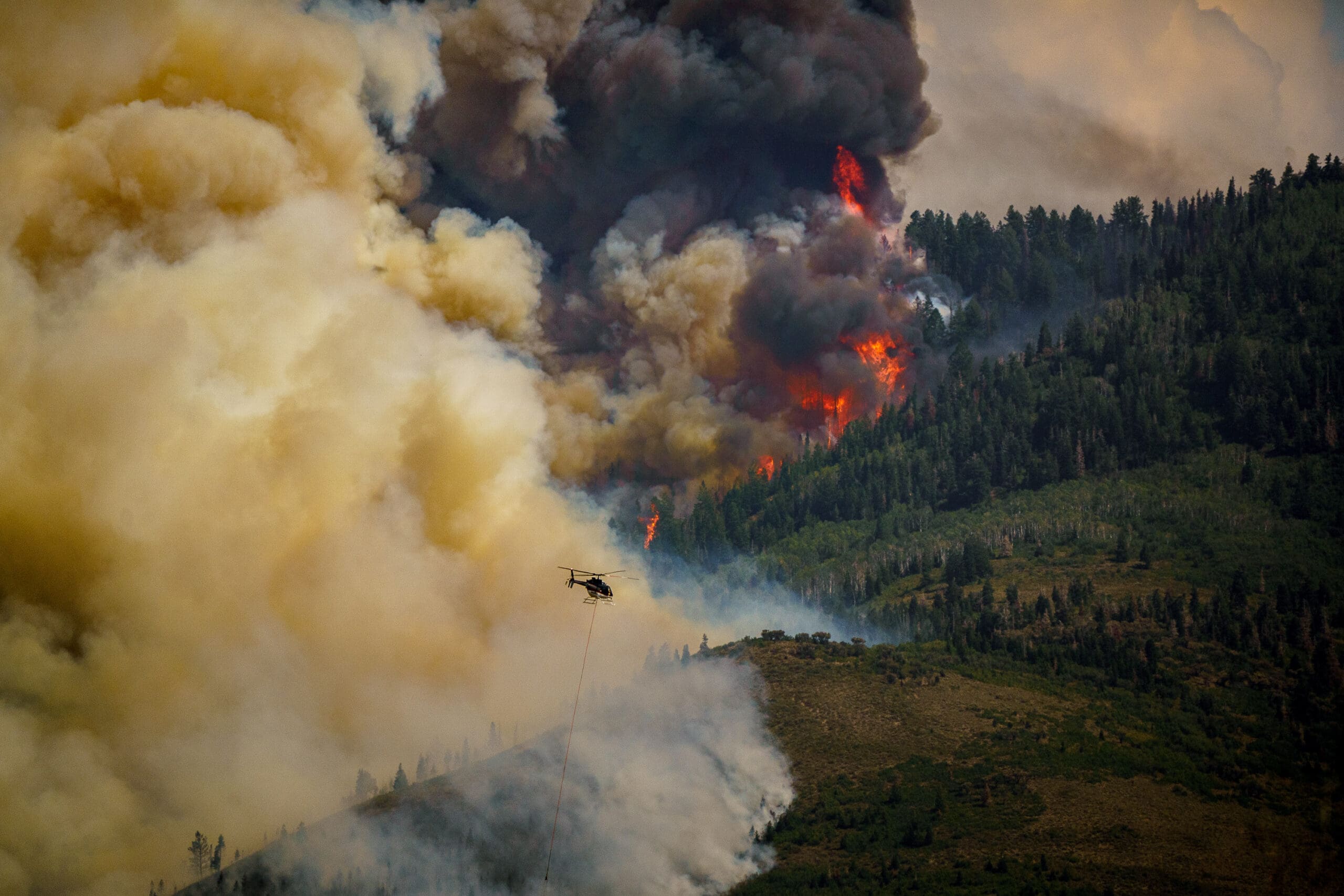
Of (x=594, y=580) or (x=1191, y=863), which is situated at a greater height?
(x=594, y=580)

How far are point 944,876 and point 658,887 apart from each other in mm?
37943

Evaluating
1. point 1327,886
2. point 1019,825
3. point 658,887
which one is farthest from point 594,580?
point 1327,886

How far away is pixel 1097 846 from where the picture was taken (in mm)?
193250

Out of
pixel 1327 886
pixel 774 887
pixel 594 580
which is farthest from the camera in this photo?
pixel 774 887

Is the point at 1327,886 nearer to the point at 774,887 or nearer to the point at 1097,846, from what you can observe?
the point at 1097,846

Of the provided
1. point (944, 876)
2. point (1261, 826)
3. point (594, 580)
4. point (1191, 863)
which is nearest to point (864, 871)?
point (944, 876)

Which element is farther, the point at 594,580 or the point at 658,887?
the point at 658,887

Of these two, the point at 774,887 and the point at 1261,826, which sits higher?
the point at 1261,826

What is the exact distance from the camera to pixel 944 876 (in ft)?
636

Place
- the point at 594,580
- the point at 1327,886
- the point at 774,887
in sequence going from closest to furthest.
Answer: the point at 594,580, the point at 1327,886, the point at 774,887

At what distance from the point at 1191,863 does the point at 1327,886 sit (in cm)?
1654

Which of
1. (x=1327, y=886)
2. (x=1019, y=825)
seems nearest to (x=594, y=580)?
(x=1019, y=825)

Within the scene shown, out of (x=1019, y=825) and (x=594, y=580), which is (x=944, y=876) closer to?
(x=1019, y=825)

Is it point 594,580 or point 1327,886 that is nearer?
point 594,580
